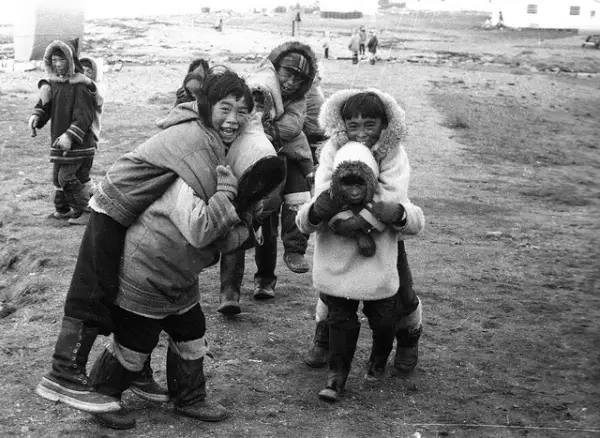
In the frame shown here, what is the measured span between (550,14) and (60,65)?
5921 cm

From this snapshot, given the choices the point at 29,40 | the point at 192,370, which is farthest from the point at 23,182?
the point at 29,40

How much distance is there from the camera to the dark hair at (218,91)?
14.5ft

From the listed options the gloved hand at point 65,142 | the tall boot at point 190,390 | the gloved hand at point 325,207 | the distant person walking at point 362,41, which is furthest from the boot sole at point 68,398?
the distant person walking at point 362,41

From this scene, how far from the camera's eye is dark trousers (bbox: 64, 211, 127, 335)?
14.5 feet

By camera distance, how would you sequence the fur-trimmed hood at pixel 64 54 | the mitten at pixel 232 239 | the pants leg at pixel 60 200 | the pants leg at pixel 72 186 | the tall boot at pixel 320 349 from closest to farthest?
the mitten at pixel 232 239 → the tall boot at pixel 320 349 → the fur-trimmed hood at pixel 64 54 → the pants leg at pixel 72 186 → the pants leg at pixel 60 200

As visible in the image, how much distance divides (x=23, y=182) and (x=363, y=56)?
23.9 metres

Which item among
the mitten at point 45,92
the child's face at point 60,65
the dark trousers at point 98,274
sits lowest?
the dark trousers at point 98,274

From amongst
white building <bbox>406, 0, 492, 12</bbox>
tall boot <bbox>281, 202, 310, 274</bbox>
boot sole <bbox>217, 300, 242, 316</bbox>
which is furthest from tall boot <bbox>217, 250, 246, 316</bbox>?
white building <bbox>406, 0, 492, 12</bbox>

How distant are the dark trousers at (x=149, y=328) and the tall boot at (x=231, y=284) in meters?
1.56

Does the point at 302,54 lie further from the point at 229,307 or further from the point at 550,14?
the point at 550,14

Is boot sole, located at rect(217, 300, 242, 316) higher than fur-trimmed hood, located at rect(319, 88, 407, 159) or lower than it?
lower

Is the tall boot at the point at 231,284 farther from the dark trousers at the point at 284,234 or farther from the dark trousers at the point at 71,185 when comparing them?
the dark trousers at the point at 71,185

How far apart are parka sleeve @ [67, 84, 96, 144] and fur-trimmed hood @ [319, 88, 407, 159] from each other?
440 cm

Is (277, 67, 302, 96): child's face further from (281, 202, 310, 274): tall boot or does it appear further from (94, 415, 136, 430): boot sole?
(94, 415, 136, 430): boot sole
